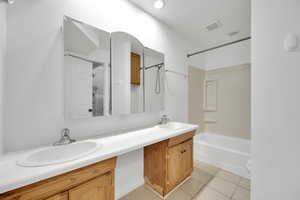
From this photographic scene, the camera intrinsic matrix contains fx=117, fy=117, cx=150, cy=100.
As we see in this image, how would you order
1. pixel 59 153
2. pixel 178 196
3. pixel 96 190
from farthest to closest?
pixel 178 196 < pixel 59 153 < pixel 96 190

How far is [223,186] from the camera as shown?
1650 mm

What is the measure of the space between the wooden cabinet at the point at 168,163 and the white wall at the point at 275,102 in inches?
28.9

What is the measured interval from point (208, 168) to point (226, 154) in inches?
15.9

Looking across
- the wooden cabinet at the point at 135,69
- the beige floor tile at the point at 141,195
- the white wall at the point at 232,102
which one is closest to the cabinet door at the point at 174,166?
the beige floor tile at the point at 141,195

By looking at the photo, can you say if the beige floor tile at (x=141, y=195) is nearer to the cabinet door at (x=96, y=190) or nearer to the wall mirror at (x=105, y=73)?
the cabinet door at (x=96, y=190)

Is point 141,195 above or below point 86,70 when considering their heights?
below

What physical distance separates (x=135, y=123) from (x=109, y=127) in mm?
377

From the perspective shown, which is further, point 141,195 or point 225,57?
point 225,57

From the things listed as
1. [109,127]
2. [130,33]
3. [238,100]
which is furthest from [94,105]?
[238,100]

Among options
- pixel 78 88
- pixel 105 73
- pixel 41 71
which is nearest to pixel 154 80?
pixel 105 73

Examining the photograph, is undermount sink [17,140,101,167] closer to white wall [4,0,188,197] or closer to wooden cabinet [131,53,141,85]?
white wall [4,0,188,197]

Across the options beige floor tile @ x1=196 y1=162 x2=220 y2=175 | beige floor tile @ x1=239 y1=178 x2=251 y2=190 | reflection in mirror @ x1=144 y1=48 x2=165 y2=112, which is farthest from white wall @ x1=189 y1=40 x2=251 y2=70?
beige floor tile @ x1=239 y1=178 x2=251 y2=190

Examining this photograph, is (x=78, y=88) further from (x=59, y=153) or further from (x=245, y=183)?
(x=245, y=183)

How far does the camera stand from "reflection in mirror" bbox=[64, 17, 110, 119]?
1116 millimetres
